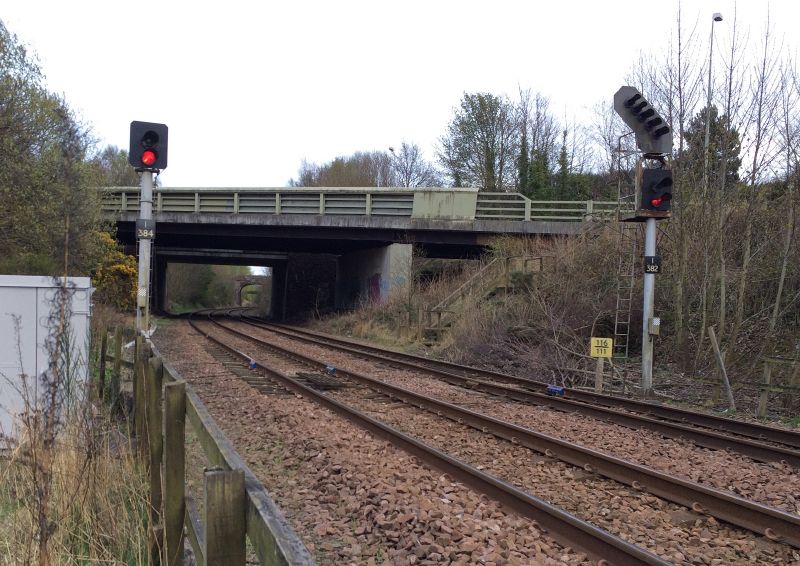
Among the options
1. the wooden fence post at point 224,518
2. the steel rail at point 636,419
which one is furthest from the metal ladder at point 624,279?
the wooden fence post at point 224,518

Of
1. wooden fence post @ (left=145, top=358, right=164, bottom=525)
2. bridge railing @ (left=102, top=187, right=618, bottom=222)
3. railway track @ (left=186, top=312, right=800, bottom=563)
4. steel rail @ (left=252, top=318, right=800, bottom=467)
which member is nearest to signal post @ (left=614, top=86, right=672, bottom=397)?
steel rail @ (left=252, top=318, right=800, bottom=467)

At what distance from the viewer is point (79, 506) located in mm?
4309

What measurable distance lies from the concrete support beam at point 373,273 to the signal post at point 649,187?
51.2 ft

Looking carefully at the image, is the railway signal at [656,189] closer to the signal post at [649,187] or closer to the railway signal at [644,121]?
the signal post at [649,187]

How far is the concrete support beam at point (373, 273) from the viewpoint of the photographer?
28.6m

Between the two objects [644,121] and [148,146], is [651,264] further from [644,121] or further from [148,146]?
[148,146]

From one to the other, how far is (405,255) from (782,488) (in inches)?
892

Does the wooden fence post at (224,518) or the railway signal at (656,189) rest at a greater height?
the railway signal at (656,189)

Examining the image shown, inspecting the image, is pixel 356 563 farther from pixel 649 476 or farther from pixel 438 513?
pixel 649 476

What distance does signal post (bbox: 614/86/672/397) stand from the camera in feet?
41.9

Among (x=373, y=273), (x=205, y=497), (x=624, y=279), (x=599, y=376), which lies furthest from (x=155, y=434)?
(x=373, y=273)

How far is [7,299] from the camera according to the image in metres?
7.06

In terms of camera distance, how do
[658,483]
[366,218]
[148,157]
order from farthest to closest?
[366,218]
[148,157]
[658,483]

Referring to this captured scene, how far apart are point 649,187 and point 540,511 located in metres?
9.04
